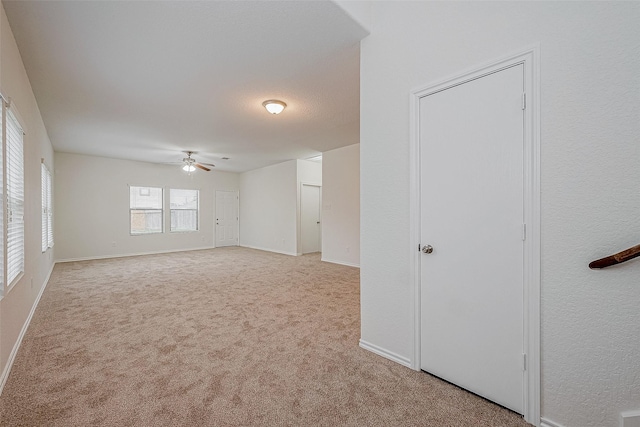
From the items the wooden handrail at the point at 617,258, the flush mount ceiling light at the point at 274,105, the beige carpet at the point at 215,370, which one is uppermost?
the flush mount ceiling light at the point at 274,105

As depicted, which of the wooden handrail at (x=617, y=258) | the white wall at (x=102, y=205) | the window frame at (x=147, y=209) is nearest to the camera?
the wooden handrail at (x=617, y=258)

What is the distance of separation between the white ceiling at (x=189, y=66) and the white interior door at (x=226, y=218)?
4.14 meters

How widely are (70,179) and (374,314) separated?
7800 millimetres

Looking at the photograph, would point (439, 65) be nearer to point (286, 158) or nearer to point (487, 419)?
point (487, 419)

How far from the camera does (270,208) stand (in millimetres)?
8344

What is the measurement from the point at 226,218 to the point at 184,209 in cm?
132

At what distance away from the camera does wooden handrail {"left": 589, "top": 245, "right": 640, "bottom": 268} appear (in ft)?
3.92

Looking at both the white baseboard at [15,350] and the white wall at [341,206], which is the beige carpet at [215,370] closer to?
the white baseboard at [15,350]

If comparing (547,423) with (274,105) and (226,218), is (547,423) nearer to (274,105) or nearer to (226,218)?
(274,105)

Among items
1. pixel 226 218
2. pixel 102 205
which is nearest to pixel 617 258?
pixel 102 205

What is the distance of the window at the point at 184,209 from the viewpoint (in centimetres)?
821

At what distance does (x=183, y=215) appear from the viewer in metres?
8.43

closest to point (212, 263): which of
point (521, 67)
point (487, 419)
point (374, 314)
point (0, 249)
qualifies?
point (0, 249)

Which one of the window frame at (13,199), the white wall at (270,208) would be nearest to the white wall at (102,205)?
the white wall at (270,208)
